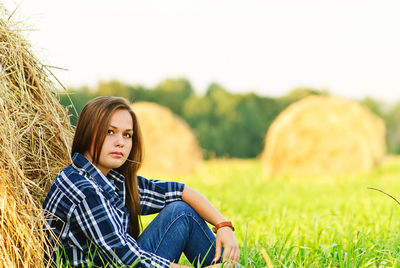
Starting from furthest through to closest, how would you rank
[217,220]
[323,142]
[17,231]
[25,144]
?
1. [323,142]
2. [217,220]
3. [25,144]
4. [17,231]

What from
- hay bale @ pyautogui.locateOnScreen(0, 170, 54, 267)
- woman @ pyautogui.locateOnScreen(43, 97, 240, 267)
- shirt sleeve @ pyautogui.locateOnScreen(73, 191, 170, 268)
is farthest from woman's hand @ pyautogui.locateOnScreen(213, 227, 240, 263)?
hay bale @ pyautogui.locateOnScreen(0, 170, 54, 267)

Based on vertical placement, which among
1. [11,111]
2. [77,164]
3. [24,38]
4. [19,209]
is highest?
[24,38]

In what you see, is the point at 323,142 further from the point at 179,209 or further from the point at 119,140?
the point at 119,140

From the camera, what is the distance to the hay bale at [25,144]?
7.19 feet

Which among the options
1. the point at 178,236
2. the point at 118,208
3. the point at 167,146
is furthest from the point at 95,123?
the point at 167,146

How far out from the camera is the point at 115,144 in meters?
2.46

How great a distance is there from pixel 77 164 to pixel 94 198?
0.27m

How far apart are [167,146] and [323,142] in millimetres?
3320

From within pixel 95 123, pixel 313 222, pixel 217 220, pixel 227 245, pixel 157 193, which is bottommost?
pixel 313 222

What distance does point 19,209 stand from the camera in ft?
7.32

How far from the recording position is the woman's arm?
8.30 ft

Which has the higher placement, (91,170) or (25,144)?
(25,144)

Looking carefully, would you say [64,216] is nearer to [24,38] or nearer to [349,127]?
[24,38]

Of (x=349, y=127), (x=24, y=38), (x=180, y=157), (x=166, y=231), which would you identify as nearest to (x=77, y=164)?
(x=166, y=231)
